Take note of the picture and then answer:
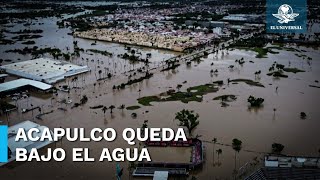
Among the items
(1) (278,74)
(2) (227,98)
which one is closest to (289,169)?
(2) (227,98)

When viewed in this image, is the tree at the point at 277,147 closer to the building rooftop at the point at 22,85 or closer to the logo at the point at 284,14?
the building rooftop at the point at 22,85

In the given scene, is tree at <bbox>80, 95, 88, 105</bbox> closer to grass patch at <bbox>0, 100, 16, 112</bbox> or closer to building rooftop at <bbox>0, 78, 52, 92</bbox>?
building rooftop at <bbox>0, 78, 52, 92</bbox>

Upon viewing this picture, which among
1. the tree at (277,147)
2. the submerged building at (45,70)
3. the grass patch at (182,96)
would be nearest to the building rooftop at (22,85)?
the submerged building at (45,70)

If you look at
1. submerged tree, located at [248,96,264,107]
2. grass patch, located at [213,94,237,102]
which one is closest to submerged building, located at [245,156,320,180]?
submerged tree, located at [248,96,264,107]

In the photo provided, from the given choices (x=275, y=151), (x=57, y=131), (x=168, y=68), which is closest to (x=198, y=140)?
(x=275, y=151)

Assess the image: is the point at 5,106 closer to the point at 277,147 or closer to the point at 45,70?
the point at 45,70

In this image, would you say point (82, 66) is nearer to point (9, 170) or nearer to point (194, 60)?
point (194, 60)
